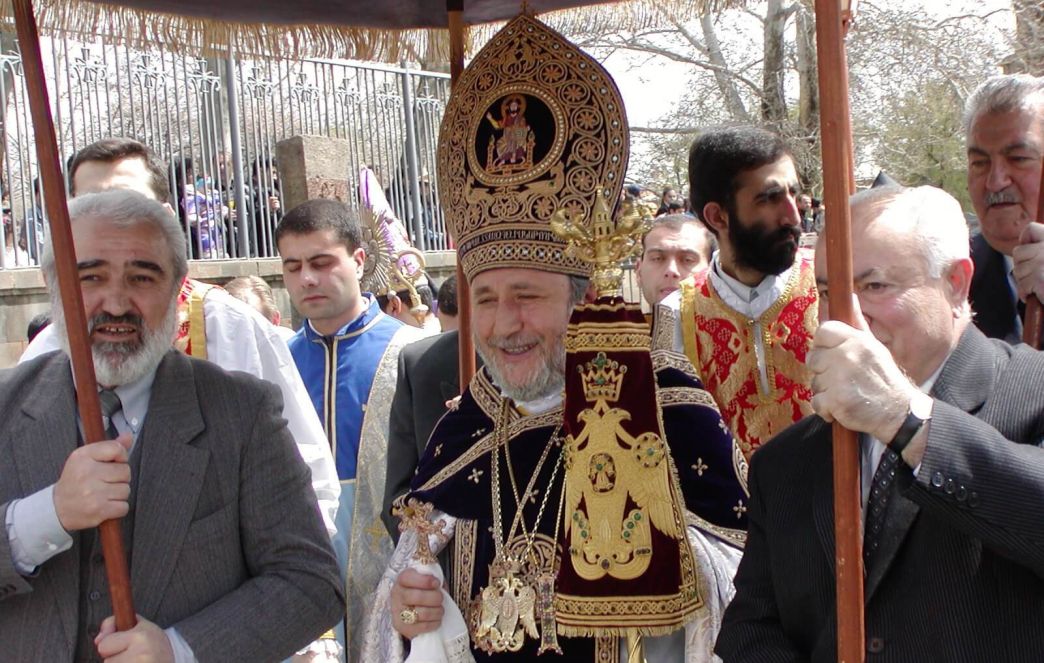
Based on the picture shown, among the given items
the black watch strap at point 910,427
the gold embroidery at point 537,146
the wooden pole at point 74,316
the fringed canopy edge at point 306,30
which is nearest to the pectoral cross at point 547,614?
the gold embroidery at point 537,146

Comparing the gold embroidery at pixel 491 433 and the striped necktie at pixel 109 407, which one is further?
the gold embroidery at pixel 491 433

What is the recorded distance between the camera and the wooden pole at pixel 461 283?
375 cm

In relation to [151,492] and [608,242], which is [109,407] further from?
[608,242]

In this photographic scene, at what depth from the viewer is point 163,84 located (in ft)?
37.6

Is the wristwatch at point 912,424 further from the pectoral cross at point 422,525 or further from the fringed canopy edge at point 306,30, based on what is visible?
the fringed canopy edge at point 306,30

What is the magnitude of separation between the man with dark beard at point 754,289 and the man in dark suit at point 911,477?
5.38ft

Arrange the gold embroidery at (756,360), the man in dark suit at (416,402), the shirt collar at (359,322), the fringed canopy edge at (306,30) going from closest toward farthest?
the fringed canopy edge at (306,30) → the man in dark suit at (416,402) → the gold embroidery at (756,360) → the shirt collar at (359,322)

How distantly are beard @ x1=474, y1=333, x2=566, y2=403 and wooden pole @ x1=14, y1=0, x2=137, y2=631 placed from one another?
0.94m

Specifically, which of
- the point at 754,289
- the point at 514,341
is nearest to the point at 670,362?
the point at 514,341

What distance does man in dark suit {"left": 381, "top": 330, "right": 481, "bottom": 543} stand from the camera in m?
3.99

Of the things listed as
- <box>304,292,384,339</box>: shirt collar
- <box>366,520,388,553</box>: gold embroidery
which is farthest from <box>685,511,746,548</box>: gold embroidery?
<box>304,292,384,339</box>: shirt collar

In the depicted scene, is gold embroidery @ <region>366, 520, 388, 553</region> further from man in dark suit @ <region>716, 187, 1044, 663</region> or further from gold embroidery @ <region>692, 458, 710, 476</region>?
man in dark suit @ <region>716, 187, 1044, 663</region>

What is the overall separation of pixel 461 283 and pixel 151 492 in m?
1.26

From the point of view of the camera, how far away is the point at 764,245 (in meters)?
4.25
